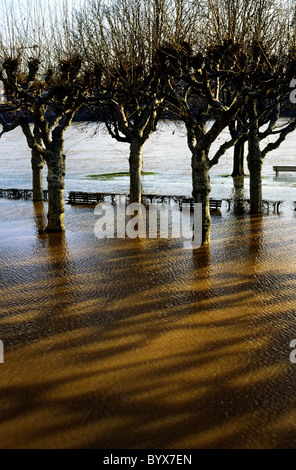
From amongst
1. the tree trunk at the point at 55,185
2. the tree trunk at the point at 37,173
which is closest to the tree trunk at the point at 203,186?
the tree trunk at the point at 55,185

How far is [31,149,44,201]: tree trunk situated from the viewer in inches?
1049

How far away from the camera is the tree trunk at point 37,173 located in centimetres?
2666

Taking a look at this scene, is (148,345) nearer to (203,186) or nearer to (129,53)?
(203,186)

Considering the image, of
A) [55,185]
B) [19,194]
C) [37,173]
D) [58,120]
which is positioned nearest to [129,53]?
[58,120]

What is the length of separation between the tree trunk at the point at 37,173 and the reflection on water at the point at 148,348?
35.7ft

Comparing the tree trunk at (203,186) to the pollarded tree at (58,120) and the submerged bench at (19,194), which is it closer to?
the pollarded tree at (58,120)

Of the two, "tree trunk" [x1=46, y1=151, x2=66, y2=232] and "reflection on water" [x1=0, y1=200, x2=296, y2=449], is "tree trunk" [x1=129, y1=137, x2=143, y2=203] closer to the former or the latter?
"tree trunk" [x1=46, y1=151, x2=66, y2=232]

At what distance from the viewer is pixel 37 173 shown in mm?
27484

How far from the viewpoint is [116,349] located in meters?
9.14

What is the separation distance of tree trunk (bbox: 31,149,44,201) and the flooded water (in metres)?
10.2

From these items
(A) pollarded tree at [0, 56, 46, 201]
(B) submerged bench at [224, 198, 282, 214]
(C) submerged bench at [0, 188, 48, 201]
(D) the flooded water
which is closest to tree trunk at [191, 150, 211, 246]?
(D) the flooded water

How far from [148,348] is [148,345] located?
13 cm

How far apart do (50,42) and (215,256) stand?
44.7ft
